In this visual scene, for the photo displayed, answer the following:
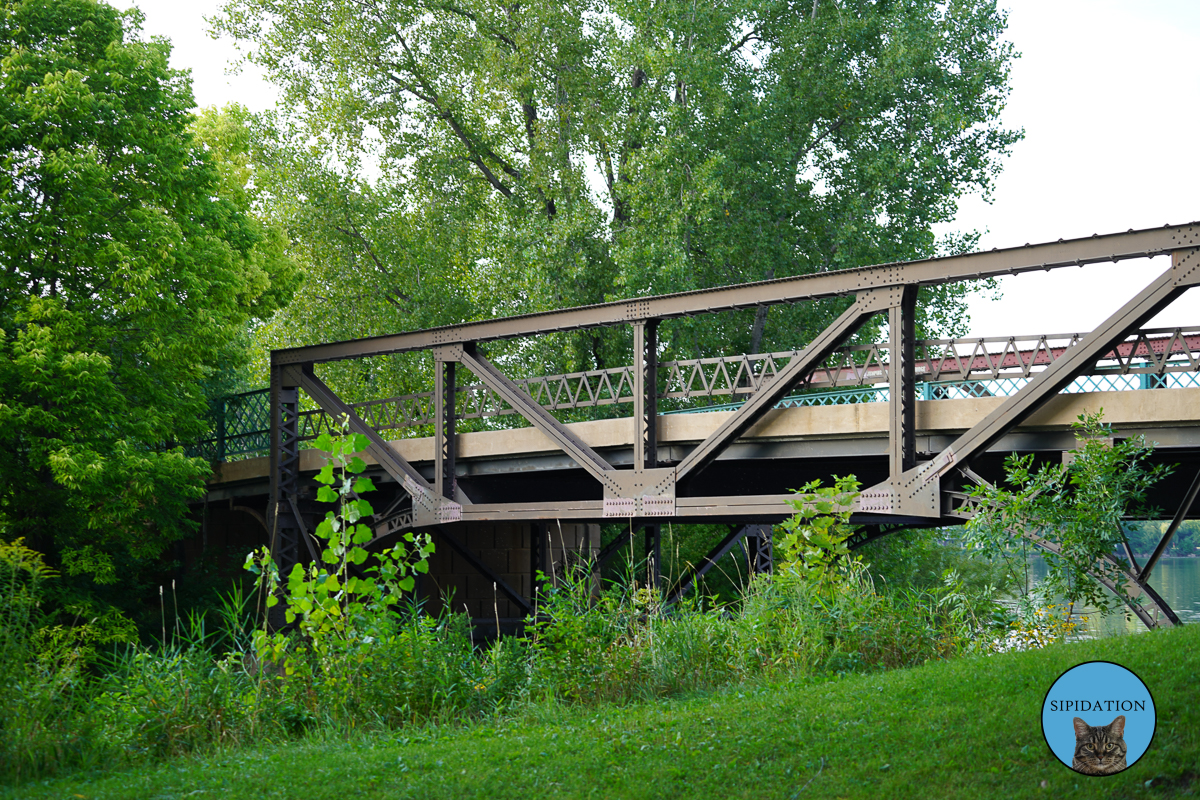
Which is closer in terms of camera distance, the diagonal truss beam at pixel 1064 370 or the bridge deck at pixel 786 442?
the diagonal truss beam at pixel 1064 370

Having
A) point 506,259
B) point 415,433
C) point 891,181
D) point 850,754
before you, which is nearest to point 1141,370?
point 850,754

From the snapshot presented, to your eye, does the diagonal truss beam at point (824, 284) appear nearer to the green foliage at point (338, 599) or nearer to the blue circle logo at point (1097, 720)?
the green foliage at point (338, 599)

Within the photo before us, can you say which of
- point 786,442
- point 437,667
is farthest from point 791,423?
point 437,667

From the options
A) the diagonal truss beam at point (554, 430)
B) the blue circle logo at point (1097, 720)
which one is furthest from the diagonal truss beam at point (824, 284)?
the blue circle logo at point (1097, 720)

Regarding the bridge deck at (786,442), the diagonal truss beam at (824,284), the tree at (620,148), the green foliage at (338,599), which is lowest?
the green foliage at (338,599)

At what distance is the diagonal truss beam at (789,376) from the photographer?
13.5 m

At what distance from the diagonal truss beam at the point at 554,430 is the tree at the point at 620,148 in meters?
6.65

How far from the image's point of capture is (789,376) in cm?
1395

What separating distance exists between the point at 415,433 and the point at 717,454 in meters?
14.5

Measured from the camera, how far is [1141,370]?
12.5 metres

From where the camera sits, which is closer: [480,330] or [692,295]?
Answer: [692,295]

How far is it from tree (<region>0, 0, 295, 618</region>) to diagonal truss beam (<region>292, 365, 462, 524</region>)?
7.74 feet

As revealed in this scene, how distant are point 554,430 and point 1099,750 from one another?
12031 millimetres

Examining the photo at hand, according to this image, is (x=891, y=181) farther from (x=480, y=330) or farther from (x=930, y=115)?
Answer: (x=480, y=330)
